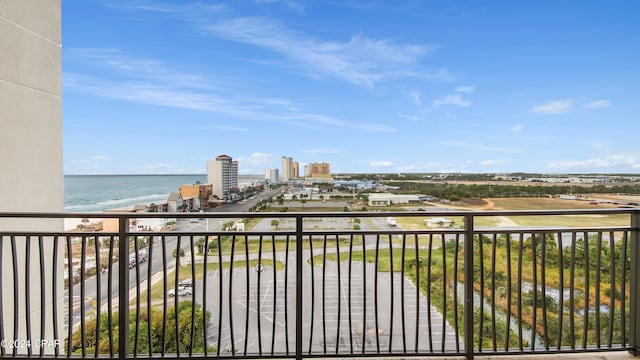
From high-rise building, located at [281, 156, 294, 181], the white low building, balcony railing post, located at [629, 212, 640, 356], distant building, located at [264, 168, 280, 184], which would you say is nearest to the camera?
balcony railing post, located at [629, 212, 640, 356]

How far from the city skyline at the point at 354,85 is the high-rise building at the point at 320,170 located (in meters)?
0.29

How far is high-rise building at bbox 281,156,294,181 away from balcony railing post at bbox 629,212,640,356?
4508 mm

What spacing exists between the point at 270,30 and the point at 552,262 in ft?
21.4

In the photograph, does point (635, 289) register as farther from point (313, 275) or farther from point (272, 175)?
point (272, 175)

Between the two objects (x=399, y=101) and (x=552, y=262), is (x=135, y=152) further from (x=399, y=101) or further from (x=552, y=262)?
(x=552, y=262)

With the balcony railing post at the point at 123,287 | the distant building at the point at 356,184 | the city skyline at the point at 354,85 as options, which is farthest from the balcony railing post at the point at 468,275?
the city skyline at the point at 354,85

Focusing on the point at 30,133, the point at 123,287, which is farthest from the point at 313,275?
the point at 30,133

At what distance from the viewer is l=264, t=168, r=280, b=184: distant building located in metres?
5.46

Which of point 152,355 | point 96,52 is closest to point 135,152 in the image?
point 96,52

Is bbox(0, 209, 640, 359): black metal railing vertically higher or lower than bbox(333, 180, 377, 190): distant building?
lower

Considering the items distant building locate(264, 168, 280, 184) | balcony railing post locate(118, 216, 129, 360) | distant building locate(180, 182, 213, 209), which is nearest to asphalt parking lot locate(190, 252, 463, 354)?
balcony railing post locate(118, 216, 129, 360)

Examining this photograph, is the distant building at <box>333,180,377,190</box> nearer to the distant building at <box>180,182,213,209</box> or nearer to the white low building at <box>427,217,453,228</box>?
the distant building at <box>180,182,213,209</box>

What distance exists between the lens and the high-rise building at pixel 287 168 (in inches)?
227

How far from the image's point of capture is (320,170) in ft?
20.7
